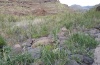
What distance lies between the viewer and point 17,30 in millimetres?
8883

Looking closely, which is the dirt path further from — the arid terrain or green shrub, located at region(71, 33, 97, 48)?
green shrub, located at region(71, 33, 97, 48)

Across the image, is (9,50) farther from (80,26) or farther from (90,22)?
(90,22)

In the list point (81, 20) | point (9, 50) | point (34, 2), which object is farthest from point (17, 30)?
point (34, 2)

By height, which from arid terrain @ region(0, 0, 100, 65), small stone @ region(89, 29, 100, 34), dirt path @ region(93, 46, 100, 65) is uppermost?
arid terrain @ region(0, 0, 100, 65)

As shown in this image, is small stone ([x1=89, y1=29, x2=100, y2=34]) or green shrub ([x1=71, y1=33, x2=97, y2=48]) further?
small stone ([x1=89, y1=29, x2=100, y2=34])

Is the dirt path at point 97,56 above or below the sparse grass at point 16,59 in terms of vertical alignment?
below

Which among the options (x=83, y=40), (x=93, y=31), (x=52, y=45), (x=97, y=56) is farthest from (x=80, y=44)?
(x=93, y=31)

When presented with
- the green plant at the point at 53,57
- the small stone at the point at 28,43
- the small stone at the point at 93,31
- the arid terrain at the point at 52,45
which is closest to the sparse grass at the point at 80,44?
the arid terrain at the point at 52,45

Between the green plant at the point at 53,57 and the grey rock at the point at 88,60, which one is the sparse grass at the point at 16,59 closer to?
the green plant at the point at 53,57

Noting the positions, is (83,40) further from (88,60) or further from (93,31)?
(93,31)

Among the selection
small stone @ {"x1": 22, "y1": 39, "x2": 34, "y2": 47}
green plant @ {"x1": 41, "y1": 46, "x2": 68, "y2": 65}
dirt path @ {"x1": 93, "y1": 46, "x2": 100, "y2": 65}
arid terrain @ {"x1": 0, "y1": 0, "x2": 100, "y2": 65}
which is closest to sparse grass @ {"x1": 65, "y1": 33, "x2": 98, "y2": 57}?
arid terrain @ {"x1": 0, "y1": 0, "x2": 100, "y2": 65}

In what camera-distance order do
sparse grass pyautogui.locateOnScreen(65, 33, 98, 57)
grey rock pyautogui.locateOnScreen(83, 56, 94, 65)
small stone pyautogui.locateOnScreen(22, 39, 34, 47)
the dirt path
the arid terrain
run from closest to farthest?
the arid terrain
grey rock pyautogui.locateOnScreen(83, 56, 94, 65)
the dirt path
sparse grass pyautogui.locateOnScreen(65, 33, 98, 57)
small stone pyautogui.locateOnScreen(22, 39, 34, 47)

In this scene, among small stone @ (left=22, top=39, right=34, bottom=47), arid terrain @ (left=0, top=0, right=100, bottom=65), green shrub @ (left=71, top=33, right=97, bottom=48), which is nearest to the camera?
arid terrain @ (left=0, top=0, right=100, bottom=65)

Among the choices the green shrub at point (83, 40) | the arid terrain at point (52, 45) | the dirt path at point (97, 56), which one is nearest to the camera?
the arid terrain at point (52, 45)
